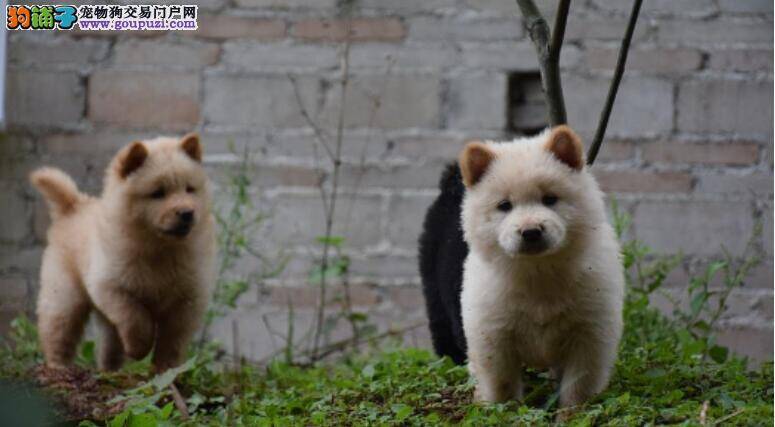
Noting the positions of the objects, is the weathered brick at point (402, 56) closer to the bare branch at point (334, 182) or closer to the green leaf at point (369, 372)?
the bare branch at point (334, 182)

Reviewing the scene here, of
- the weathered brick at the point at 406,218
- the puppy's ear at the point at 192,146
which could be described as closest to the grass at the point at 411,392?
the puppy's ear at the point at 192,146

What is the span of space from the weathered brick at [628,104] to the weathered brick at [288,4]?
4.14 feet

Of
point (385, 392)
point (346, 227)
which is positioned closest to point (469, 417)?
point (385, 392)

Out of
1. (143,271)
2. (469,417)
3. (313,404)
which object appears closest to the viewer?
(469,417)

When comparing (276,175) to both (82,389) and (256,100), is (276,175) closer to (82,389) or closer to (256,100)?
(256,100)

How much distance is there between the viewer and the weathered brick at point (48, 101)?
213 inches

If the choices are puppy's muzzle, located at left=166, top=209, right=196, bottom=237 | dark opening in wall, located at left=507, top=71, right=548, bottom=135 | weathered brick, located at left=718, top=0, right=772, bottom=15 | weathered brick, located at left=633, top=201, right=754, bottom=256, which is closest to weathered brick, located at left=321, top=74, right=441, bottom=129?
dark opening in wall, located at left=507, top=71, right=548, bottom=135

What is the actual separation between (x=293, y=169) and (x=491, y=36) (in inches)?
46.8

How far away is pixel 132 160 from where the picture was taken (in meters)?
3.95

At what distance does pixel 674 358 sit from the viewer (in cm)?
350

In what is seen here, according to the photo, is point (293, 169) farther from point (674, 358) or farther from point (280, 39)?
point (674, 358)

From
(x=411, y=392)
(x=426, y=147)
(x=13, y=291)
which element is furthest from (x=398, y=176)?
(x=411, y=392)

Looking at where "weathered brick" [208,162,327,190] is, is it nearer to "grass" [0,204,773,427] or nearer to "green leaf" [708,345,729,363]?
"grass" [0,204,773,427]

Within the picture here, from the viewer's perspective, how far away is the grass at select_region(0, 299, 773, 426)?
278 centimetres
